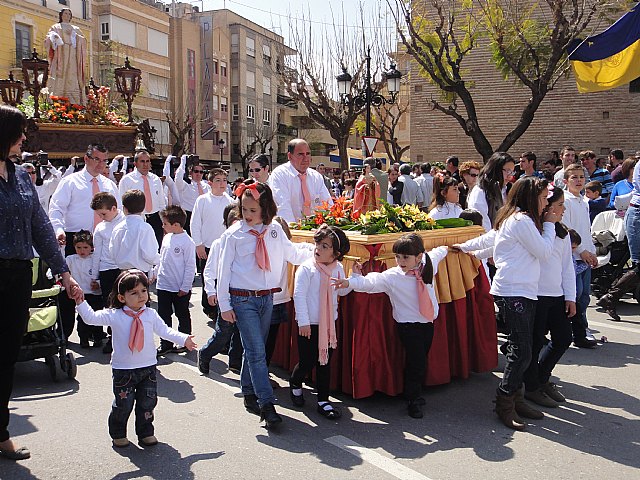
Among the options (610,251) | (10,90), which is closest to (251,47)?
(10,90)

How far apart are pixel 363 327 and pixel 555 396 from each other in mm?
1754

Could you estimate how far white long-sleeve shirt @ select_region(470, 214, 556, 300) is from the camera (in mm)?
4812

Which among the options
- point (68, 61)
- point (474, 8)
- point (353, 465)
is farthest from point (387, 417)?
point (474, 8)

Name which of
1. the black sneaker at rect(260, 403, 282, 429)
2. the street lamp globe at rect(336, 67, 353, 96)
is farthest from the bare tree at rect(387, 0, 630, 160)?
the black sneaker at rect(260, 403, 282, 429)

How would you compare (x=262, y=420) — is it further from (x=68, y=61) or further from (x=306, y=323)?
(x=68, y=61)

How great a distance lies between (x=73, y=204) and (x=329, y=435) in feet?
16.0

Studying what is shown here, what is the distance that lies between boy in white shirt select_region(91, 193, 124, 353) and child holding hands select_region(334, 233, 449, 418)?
124 inches

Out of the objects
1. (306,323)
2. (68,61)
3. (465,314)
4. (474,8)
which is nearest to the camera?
(306,323)

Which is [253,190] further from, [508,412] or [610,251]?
[610,251]

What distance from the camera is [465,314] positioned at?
233 inches

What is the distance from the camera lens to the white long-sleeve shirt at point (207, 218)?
28.7ft

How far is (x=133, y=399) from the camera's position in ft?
14.9

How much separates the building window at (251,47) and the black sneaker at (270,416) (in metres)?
57.0

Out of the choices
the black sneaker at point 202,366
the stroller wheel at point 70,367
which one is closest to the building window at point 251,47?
the black sneaker at point 202,366
